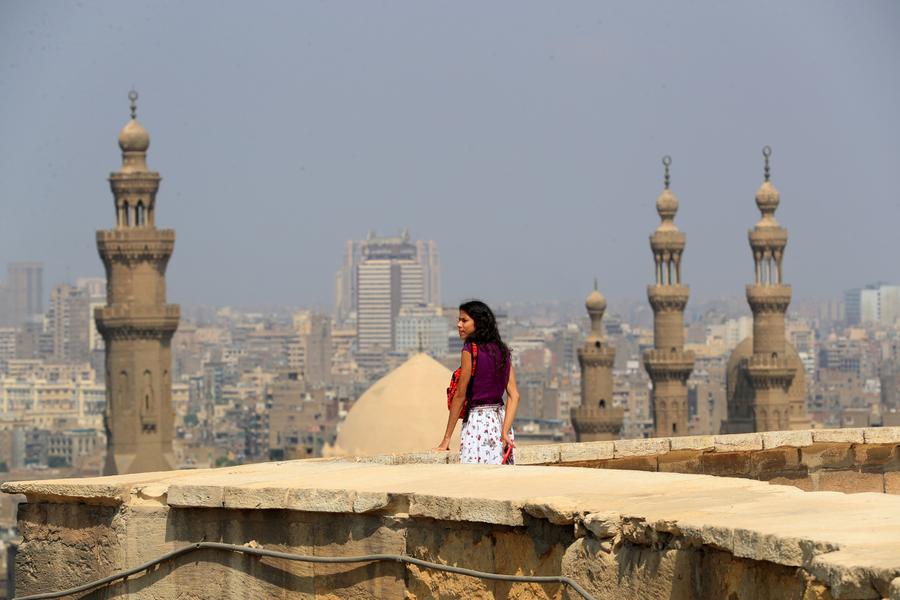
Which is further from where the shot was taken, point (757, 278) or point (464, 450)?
point (757, 278)

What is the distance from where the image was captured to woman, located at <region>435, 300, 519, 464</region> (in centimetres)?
603

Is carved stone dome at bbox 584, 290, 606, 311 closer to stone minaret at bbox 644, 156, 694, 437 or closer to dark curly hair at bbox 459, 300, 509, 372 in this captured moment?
stone minaret at bbox 644, 156, 694, 437

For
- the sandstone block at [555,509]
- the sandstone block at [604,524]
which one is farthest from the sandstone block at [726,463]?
the sandstone block at [604,524]

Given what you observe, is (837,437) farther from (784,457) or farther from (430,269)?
(430,269)

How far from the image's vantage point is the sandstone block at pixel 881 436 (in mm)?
7344

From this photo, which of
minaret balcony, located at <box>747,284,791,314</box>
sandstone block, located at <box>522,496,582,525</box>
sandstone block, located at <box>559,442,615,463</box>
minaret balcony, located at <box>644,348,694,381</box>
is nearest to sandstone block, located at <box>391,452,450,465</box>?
sandstone block, located at <box>559,442,615,463</box>

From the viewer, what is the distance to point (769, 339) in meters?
44.4

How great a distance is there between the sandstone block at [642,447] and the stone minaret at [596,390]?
37180mm

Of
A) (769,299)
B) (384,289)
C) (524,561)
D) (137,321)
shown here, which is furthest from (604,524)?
(384,289)

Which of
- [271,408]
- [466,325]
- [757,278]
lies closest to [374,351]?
[271,408]

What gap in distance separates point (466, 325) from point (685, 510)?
6.78 feet

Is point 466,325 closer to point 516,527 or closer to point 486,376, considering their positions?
point 486,376

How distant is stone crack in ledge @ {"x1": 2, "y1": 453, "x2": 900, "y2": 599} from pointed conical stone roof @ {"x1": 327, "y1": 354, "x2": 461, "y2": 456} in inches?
837

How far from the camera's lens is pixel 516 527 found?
173 inches
